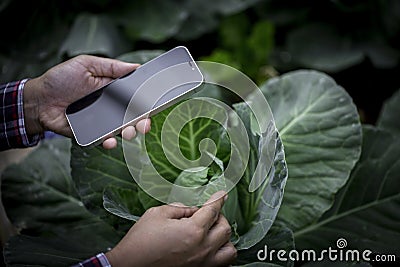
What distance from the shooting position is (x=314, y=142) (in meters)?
0.88

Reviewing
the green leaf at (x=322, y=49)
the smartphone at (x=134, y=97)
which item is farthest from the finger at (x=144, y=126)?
the green leaf at (x=322, y=49)

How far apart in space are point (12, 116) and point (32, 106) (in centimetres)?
3

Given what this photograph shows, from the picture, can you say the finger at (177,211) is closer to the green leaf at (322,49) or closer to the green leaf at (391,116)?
the green leaf at (391,116)

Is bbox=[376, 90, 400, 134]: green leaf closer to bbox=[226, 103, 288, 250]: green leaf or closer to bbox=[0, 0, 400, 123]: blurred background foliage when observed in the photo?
bbox=[0, 0, 400, 123]: blurred background foliage

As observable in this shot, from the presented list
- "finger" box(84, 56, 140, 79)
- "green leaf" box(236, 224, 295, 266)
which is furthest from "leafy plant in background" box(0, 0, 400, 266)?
"finger" box(84, 56, 140, 79)

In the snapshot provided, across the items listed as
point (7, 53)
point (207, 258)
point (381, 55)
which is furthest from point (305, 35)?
point (207, 258)

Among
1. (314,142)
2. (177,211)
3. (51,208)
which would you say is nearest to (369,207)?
(314,142)

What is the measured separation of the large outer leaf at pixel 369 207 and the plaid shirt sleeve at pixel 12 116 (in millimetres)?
423

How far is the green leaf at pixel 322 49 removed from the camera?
1302 mm

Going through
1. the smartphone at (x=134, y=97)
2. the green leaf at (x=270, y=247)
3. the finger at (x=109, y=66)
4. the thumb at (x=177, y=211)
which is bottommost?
the green leaf at (x=270, y=247)

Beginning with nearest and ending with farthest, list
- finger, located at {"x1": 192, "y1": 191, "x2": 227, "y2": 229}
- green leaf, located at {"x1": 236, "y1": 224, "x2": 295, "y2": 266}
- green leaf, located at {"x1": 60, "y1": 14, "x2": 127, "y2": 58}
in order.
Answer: finger, located at {"x1": 192, "y1": 191, "x2": 227, "y2": 229}, green leaf, located at {"x1": 236, "y1": 224, "x2": 295, "y2": 266}, green leaf, located at {"x1": 60, "y1": 14, "x2": 127, "y2": 58}

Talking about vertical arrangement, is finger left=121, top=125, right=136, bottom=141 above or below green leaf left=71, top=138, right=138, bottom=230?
above

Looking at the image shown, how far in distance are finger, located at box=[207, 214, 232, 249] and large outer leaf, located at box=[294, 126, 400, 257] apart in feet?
0.75

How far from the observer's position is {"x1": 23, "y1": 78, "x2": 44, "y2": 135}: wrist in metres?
0.84
